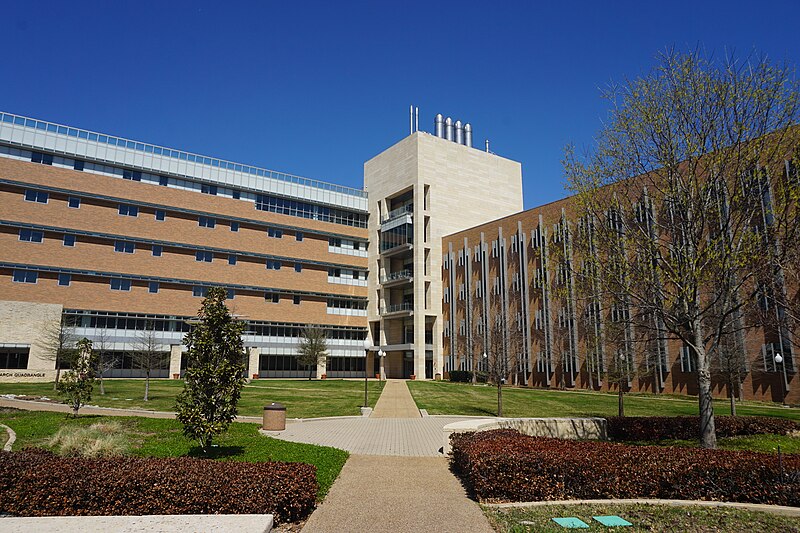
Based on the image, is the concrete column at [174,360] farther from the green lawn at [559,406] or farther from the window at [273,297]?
the green lawn at [559,406]

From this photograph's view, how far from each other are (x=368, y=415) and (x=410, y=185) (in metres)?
39.6

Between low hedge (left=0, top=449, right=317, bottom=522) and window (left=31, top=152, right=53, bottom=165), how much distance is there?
47803mm

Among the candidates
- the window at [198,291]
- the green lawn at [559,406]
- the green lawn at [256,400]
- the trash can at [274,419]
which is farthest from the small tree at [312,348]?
the trash can at [274,419]

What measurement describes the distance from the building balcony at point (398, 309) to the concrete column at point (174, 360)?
22.0 meters

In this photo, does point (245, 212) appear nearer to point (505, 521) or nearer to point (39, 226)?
point (39, 226)

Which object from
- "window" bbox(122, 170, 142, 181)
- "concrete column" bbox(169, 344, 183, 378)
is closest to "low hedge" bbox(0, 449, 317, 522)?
"concrete column" bbox(169, 344, 183, 378)

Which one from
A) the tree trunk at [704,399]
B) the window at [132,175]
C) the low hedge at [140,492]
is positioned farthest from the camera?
the window at [132,175]

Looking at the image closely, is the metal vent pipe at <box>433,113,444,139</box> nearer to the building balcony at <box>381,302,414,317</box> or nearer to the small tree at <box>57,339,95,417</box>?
the building balcony at <box>381,302,414,317</box>

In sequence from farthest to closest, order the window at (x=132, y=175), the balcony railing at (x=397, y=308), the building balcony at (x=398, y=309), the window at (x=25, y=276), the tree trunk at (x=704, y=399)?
1. the balcony railing at (x=397, y=308)
2. the building balcony at (x=398, y=309)
3. the window at (x=132, y=175)
4. the window at (x=25, y=276)
5. the tree trunk at (x=704, y=399)

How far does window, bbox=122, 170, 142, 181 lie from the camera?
50.6 metres

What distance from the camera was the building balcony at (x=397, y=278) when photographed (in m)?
58.9

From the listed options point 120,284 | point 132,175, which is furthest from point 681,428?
point 132,175

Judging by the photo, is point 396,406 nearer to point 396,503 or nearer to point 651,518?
point 396,503

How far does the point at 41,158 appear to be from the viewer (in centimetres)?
4709
